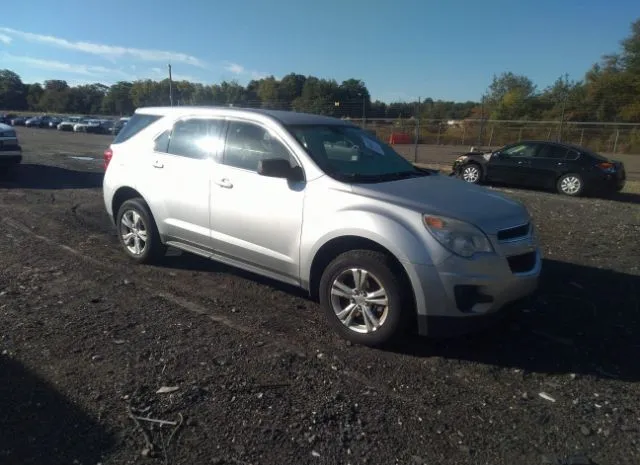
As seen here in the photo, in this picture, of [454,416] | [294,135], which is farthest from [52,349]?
[454,416]

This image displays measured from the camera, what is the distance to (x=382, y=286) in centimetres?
352

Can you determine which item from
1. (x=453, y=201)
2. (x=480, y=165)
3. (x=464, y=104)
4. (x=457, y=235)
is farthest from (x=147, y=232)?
(x=464, y=104)

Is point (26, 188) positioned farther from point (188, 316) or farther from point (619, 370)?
point (619, 370)

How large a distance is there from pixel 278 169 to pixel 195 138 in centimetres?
141

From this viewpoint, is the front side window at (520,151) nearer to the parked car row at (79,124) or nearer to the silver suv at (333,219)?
the silver suv at (333,219)

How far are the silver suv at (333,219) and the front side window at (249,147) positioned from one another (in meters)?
0.01

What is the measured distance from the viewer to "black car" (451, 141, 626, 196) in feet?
42.3

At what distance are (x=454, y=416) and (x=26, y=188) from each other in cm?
1060

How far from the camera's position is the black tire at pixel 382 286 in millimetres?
3473

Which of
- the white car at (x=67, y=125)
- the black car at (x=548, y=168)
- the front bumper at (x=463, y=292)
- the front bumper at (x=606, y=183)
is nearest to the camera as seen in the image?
the front bumper at (x=463, y=292)

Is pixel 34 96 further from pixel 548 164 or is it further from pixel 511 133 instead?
pixel 548 164

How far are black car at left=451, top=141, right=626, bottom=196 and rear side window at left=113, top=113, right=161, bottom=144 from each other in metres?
11.6

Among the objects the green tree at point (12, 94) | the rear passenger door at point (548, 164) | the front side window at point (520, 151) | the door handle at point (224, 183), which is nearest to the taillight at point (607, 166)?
the rear passenger door at point (548, 164)

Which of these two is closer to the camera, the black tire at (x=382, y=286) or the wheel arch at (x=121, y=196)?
the black tire at (x=382, y=286)
